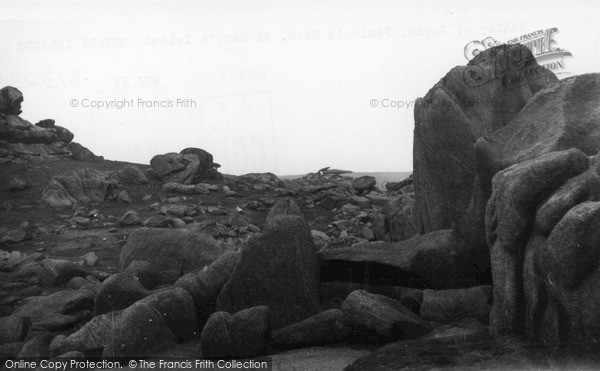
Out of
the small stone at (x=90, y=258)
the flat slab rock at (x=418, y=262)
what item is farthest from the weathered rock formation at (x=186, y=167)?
the flat slab rock at (x=418, y=262)

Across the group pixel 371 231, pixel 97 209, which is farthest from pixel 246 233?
pixel 97 209

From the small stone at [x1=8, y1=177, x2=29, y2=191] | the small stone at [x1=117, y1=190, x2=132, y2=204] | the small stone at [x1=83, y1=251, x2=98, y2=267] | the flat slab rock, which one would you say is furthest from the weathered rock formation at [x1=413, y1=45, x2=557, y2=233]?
the small stone at [x1=8, y1=177, x2=29, y2=191]

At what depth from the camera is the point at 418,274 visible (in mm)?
10258

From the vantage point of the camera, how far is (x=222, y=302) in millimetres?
10133

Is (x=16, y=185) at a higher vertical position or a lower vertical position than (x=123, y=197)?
higher

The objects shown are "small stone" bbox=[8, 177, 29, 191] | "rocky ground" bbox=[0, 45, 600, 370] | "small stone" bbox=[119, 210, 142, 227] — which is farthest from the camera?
"small stone" bbox=[8, 177, 29, 191]

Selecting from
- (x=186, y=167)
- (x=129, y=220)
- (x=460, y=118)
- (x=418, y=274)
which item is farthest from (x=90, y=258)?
(x=186, y=167)

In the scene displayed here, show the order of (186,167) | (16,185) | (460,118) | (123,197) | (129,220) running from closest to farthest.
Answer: (460,118) → (129,220) → (16,185) → (123,197) → (186,167)

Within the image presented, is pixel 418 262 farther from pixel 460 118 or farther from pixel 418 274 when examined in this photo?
pixel 460 118

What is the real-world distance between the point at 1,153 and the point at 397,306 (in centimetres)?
1991

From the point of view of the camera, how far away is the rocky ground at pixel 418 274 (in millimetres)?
7453

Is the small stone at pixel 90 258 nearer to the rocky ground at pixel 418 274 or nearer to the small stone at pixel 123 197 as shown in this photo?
the rocky ground at pixel 418 274

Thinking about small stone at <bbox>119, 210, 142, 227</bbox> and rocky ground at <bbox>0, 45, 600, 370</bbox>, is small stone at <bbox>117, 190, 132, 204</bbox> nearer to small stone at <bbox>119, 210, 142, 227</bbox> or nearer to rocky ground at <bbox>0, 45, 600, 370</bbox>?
small stone at <bbox>119, 210, 142, 227</bbox>

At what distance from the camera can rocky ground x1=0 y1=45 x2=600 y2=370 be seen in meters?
7.45
